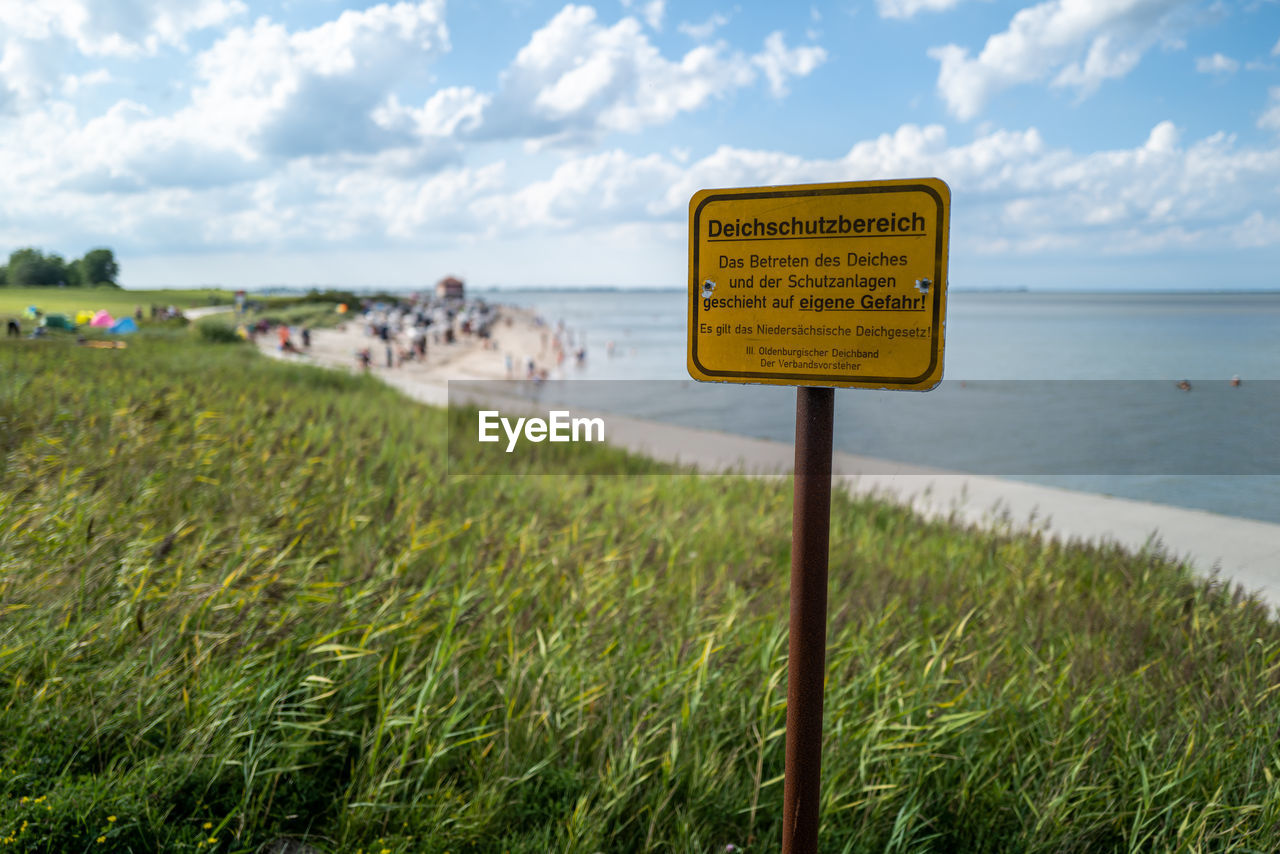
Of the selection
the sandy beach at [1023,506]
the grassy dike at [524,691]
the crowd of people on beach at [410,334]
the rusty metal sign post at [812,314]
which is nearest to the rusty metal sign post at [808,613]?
the rusty metal sign post at [812,314]

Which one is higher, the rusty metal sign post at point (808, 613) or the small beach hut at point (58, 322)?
the small beach hut at point (58, 322)

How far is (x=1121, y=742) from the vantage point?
3168mm

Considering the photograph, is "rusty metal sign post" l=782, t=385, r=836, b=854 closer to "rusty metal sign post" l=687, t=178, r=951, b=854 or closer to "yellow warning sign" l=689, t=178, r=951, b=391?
"rusty metal sign post" l=687, t=178, r=951, b=854

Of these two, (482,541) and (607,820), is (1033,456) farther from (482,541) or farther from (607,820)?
(607,820)

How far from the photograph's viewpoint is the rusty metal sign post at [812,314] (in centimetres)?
186

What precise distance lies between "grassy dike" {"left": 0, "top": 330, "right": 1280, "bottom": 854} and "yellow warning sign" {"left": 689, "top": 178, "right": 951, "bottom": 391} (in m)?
Result: 1.54

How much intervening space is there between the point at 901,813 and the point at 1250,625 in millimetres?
3281

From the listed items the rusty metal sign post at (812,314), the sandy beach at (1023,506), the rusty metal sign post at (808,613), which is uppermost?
the rusty metal sign post at (812,314)

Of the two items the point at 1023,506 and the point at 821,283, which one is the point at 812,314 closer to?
the point at 821,283

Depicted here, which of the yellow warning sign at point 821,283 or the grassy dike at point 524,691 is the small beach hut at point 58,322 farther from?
the yellow warning sign at point 821,283

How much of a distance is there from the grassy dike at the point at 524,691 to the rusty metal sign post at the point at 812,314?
3.12 ft

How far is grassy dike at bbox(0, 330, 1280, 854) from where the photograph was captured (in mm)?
2623

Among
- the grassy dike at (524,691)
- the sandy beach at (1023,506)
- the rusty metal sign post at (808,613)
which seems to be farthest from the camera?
the sandy beach at (1023,506)

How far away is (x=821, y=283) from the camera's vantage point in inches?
77.1
